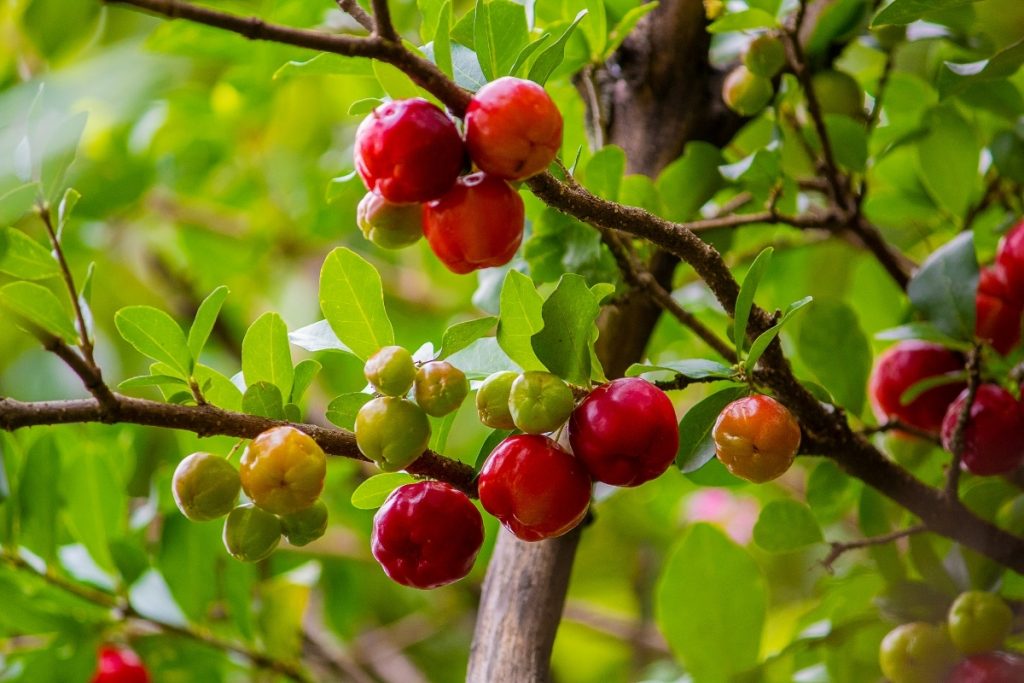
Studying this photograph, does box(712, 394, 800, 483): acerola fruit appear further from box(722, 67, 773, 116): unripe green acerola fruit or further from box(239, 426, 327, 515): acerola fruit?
box(722, 67, 773, 116): unripe green acerola fruit

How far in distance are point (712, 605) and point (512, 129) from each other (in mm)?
686

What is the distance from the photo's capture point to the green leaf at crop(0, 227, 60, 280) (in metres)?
0.72

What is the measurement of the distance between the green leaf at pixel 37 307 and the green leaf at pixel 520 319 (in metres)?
0.29

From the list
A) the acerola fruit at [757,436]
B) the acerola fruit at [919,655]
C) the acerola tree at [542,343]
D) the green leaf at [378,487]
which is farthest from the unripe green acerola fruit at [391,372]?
the acerola fruit at [919,655]

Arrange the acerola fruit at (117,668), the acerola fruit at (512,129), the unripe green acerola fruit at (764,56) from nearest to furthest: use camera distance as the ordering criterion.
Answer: the acerola fruit at (512,129) → the unripe green acerola fruit at (764,56) → the acerola fruit at (117,668)

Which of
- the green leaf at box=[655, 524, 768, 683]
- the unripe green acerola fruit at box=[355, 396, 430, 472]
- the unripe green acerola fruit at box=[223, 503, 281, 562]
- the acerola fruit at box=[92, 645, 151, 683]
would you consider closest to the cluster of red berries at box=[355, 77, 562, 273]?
the unripe green acerola fruit at box=[355, 396, 430, 472]

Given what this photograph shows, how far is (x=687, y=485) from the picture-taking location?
151 centimetres

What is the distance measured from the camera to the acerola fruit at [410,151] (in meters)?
0.60

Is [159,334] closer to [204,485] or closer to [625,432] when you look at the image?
[204,485]

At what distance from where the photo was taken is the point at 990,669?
34.8 inches

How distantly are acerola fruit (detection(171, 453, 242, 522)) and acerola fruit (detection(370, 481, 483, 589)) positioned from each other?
10 centimetres

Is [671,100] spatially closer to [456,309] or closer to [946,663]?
[946,663]

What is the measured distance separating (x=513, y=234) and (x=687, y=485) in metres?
0.92

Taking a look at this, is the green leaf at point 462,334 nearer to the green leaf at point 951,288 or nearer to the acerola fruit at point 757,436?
the acerola fruit at point 757,436
